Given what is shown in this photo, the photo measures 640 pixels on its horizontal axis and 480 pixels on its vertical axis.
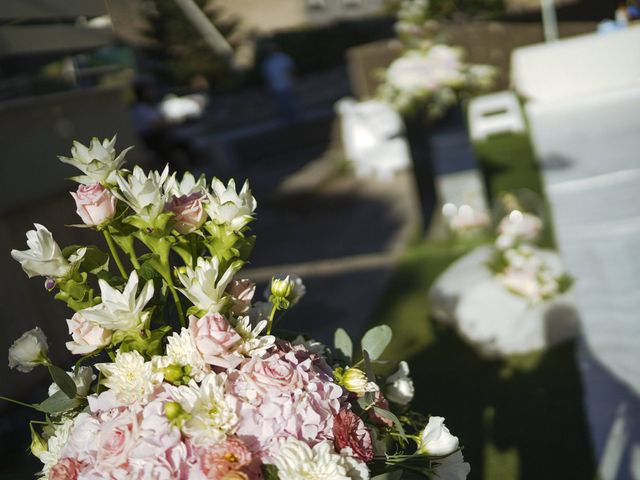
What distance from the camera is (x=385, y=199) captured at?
8.56 m

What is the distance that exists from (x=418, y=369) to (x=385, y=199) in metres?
4.50

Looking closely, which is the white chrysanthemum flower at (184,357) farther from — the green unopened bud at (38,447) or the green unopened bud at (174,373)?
the green unopened bud at (38,447)

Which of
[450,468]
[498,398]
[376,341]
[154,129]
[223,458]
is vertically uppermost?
[223,458]

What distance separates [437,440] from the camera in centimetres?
119

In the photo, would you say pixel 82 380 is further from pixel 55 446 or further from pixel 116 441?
pixel 116 441

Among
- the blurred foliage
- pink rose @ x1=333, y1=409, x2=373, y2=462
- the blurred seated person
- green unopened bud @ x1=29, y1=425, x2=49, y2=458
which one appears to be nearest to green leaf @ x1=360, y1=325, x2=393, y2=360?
pink rose @ x1=333, y1=409, x2=373, y2=462

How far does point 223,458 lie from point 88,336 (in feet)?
1.03

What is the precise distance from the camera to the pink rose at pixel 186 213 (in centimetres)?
122

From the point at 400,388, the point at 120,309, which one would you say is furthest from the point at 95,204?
the point at 400,388

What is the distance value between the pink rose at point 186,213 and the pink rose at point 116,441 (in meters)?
0.31

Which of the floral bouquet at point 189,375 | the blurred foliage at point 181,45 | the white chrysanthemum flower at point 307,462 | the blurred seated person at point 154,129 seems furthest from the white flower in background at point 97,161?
the blurred foliage at point 181,45

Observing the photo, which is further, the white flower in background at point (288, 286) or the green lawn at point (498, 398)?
the green lawn at point (498, 398)

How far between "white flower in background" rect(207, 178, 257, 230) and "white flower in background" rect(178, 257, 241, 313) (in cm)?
7

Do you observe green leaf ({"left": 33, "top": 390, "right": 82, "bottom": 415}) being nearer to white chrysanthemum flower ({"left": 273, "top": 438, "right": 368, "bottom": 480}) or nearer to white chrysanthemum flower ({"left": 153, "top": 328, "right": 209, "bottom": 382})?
white chrysanthemum flower ({"left": 153, "top": 328, "right": 209, "bottom": 382})
